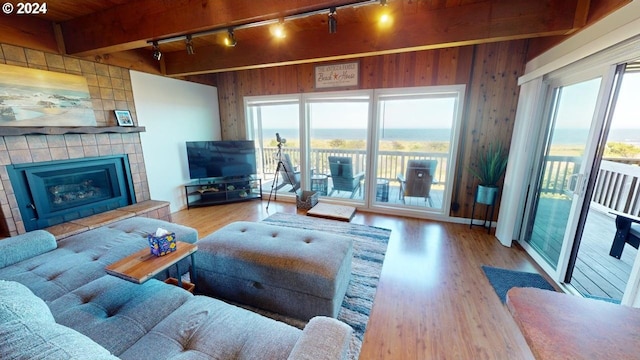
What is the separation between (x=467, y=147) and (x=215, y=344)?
354 centimetres

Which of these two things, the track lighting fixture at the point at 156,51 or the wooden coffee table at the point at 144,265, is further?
the track lighting fixture at the point at 156,51

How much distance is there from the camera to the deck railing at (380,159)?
3.52 meters

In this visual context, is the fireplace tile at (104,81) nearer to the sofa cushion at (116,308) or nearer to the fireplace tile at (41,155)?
the fireplace tile at (41,155)

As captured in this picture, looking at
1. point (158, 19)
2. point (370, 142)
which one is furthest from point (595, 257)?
point (158, 19)

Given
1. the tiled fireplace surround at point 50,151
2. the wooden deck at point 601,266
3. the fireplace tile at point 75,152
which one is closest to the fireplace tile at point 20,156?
the tiled fireplace surround at point 50,151

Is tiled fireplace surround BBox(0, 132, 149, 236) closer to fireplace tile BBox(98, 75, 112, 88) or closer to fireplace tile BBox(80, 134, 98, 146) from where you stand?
fireplace tile BBox(80, 134, 98, 146)

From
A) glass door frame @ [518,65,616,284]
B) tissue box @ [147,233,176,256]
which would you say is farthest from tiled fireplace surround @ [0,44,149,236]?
glass door frame @ [518,65,616,284]

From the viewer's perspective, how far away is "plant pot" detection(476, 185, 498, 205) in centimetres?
295

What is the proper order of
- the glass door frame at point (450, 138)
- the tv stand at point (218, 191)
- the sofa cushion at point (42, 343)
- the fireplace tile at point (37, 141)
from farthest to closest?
the tv stand at point (218, 191)
the glass door frame at point (450, 138)
the fireplace tile at point (37, 141)
the sofa cushion at point (42, 343)

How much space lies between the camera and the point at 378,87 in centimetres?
347

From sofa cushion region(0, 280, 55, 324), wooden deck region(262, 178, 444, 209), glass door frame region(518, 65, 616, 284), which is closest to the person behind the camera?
sofa cushion region(0, 280, 55, 324)

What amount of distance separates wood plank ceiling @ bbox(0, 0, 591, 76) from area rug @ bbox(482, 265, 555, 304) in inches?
83.7

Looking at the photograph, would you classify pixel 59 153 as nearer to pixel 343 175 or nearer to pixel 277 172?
pixel 277 172

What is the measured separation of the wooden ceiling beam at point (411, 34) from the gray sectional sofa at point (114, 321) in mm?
2533
